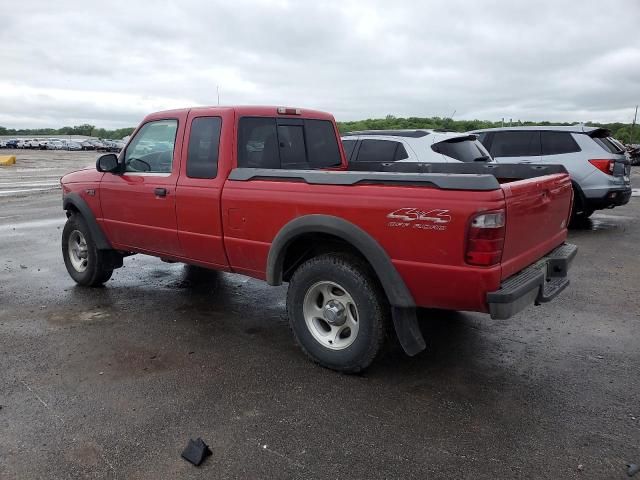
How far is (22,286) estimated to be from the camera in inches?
237

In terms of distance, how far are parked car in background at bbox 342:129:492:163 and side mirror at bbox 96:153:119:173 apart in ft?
12.9

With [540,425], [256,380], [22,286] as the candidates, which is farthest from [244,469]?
[22,286]

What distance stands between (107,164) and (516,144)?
24.9 feet

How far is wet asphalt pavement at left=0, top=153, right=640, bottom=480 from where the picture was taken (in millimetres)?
2828

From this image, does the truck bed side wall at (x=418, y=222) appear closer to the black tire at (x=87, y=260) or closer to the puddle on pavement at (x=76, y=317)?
the puddle on pavement at (x=76, y=317)

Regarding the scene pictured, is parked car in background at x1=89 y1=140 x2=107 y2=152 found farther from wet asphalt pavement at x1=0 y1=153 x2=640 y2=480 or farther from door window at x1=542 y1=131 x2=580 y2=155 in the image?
wet asphalt pavement at x1=0 y1=153 x2=640 y2=480

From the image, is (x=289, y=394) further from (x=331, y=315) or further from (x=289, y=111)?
(x=289, y=111)

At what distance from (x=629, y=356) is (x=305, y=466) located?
9.19 feet

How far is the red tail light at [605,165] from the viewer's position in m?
9.09

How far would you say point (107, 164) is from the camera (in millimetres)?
5234

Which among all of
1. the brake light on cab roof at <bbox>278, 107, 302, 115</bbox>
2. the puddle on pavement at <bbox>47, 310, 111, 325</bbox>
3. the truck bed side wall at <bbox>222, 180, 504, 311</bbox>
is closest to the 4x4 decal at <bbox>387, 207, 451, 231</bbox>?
the truck bed side wall at <bbox>222, 180, 504, 311</bbox>

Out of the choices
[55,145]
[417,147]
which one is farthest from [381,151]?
[55,145]

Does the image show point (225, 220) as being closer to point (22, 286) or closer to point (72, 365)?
point (72, 365)

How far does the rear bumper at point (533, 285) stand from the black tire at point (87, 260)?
429 cm
